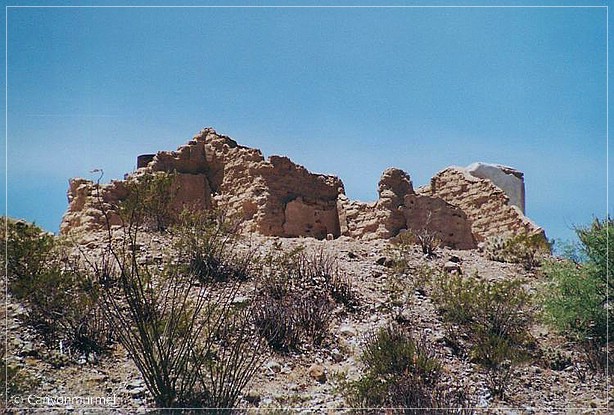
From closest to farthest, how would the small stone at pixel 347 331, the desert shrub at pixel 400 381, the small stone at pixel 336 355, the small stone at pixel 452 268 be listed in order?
the desert shrub at pixel 400 381
the small stone at pixel 336 355
the small stone at pixel 347 331
the small stone at pixel 452 268

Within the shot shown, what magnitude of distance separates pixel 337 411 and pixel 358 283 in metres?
3.95

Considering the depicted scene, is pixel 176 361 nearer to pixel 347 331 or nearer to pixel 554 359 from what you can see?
pixel 347 331

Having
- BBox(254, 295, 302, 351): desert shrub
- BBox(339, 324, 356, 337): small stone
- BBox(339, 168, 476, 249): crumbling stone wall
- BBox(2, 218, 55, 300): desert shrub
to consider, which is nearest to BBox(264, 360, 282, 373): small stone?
BBox(254, 295, 302, 351): desert shrub

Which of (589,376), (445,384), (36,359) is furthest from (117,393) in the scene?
(589,376)

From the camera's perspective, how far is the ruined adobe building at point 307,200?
16156mm

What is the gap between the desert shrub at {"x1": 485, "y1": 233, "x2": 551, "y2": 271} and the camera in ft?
42.5

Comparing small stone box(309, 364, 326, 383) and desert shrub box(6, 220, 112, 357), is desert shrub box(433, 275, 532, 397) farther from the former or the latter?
desert shrub box(6, 220, 112, 357)

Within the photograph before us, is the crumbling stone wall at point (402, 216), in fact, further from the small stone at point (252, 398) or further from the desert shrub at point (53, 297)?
the small stone at point (252, 398)

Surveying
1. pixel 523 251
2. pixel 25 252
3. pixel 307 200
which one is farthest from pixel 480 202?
pixel 25 252

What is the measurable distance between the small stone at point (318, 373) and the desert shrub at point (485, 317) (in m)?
1.89

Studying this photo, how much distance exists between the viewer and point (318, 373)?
789cm

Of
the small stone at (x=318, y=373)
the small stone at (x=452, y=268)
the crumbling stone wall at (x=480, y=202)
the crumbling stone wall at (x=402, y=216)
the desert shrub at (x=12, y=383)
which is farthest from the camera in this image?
the crumbling stone wall at (x=480, y=202)

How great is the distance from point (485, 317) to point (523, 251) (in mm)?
4232

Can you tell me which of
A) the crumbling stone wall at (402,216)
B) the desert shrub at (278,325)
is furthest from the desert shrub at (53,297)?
the crumbling stone wall at (402,216)
